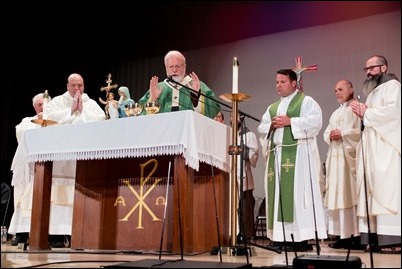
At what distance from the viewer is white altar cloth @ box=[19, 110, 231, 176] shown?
4.54 metres

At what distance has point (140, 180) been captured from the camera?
17.0 ft

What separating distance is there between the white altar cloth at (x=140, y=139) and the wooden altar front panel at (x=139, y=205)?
0.25 m

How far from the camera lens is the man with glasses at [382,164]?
5.25m

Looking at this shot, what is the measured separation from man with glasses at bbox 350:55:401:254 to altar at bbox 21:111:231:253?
4.81 feet

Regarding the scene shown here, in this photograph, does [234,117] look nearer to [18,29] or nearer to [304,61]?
[18,29]

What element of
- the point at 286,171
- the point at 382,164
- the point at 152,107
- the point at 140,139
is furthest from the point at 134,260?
the point at 382,164

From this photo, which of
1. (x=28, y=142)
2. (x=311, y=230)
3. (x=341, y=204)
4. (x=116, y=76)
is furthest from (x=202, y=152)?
(x=116, y=76)

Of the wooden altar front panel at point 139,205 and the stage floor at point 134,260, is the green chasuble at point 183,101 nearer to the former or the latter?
the wooden altar front panel at point 139,205

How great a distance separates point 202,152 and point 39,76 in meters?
5.86

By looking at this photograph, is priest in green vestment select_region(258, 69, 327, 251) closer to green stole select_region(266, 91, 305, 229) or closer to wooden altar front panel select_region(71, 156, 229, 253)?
green stole select_region(266, 91, 305, 229)

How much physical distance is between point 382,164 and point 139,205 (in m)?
2.50

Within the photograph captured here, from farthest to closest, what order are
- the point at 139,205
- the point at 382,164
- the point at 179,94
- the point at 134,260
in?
1. the point at 179,94
2. the point at 382,164
3. the point at 139,205
4. the point at 134,260

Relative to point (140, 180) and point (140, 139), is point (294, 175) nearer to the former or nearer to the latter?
point (140, 180)

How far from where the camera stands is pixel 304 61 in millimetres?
10453
